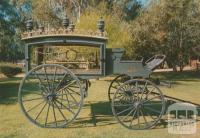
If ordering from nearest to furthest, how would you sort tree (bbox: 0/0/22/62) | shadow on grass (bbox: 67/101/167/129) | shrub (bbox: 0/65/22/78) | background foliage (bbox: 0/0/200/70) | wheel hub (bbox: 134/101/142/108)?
wheel hub (bbox: 134/101/142/108)
shadow on grass (bbox: 67/101/167/129)
background foliage (bbox: 0/0/200/70)
shrub (bbox: 0/65/22/78)
tree (bbox: 0/0/22/62)

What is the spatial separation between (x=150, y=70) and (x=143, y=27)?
71.7ft

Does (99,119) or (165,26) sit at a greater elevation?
(165,26)

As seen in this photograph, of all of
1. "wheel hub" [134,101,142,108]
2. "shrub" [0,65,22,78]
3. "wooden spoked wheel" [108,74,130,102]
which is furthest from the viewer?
"shrub" [0,65,22,78]

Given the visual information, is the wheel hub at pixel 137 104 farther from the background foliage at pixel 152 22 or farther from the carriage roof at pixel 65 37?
the background foliage at pixel 152 22

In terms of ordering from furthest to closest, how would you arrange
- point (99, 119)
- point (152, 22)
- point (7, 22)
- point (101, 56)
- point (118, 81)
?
Result: 1. point (7, 22)
2. point (152, 22)
3. point (118, 81)
4. point (99, 119)
5. point (101, 56)

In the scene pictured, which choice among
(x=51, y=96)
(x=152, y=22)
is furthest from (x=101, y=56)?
(x=152, y=22)

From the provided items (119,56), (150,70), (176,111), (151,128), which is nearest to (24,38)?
(119,56)

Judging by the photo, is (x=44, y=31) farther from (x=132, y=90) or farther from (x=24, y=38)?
(x=132, y=90)

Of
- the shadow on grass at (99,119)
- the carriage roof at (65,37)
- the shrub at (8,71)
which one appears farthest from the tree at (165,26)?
the carriage roof at (65,37)

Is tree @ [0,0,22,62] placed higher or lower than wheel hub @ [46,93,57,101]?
higher

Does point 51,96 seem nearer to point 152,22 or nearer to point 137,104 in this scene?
point 137,104

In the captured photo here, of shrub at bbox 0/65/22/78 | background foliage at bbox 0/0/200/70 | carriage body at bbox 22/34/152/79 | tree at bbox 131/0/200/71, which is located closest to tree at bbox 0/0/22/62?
background foliage at bbox 0/0/200/70

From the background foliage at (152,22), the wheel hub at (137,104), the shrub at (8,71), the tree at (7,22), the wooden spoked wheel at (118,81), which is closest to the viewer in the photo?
the wheel hub at (137,104)

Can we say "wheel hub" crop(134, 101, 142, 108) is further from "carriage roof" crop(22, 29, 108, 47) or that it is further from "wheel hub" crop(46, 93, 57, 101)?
"wheel hub" crop(46, 93, 57, 101)
